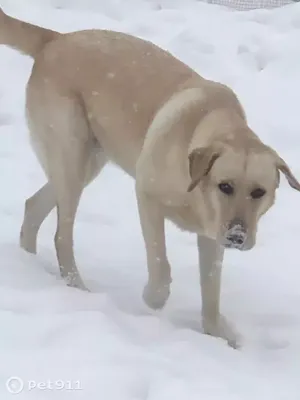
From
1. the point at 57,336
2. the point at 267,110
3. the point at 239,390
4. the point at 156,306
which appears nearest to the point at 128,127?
the point at 156,306

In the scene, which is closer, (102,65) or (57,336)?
(57,336)

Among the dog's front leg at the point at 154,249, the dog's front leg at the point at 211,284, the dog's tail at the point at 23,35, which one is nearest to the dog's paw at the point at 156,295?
the dog's front leg at the point at 154,249

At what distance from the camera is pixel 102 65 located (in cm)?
387

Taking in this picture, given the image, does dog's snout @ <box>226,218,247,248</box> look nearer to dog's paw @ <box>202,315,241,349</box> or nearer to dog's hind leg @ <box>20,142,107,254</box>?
dog's paw @ <box>202,315,241,349</box>

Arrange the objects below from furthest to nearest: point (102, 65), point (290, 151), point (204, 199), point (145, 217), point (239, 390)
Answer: point (290, 151) < point (102, 65) < point (145, 217) < point (204, 199) < point (239, 390)

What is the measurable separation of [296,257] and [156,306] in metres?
1.14

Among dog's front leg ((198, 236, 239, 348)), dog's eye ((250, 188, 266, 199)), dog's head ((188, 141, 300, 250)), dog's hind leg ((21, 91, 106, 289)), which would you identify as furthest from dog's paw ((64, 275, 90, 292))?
dog's eye ((250, 188, 266, 199))

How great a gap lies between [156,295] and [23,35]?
1.46 m

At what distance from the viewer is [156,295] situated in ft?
12.1

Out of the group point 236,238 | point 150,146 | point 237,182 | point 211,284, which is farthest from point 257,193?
point 211,284

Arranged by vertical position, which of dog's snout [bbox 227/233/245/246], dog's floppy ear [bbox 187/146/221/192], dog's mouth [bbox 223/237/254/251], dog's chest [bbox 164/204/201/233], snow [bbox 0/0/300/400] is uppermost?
dog's floppy ear [bbox 187/146/221/192]

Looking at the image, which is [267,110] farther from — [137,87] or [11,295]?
[11,295]

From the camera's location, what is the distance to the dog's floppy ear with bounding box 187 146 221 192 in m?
3.12

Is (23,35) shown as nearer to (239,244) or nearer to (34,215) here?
(34,215)
